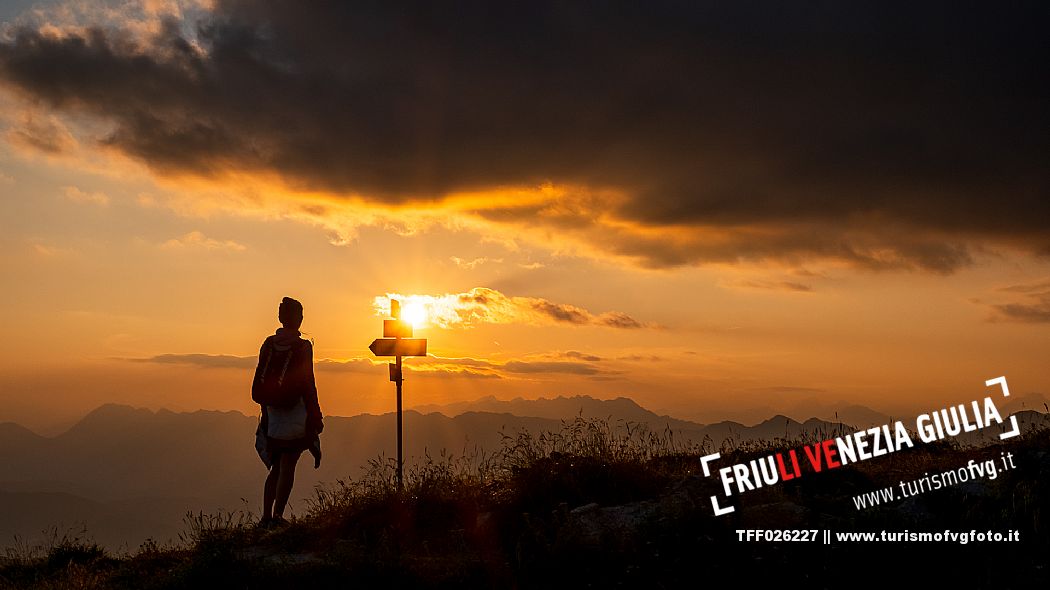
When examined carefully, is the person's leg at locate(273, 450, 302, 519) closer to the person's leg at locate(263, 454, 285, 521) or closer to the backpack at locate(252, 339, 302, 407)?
the person's leg at locate(263, 454, 285, 521)

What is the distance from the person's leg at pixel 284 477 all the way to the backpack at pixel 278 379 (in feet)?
2.19

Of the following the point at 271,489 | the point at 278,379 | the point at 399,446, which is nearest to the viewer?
the point at 278,379

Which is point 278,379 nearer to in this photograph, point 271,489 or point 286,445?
point 286,445

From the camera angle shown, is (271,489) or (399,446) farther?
(399,446)

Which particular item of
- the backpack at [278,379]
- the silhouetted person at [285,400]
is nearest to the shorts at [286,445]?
the silhouetted person at [285,400]

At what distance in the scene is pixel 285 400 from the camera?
11.4 meters

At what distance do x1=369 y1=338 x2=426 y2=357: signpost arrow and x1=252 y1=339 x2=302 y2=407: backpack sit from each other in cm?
369

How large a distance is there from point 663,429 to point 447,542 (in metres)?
4.98

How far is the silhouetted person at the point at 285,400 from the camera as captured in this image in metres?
11.4

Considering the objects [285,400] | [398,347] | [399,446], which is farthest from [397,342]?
[285,400]

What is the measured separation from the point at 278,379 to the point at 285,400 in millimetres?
283

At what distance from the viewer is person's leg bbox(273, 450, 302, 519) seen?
11.4m

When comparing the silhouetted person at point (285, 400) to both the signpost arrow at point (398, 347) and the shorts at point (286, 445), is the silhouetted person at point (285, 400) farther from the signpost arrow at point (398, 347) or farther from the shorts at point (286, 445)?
the signpost arrow at point (398, 347)

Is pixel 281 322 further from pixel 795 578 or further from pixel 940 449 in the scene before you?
pixel 940 449
